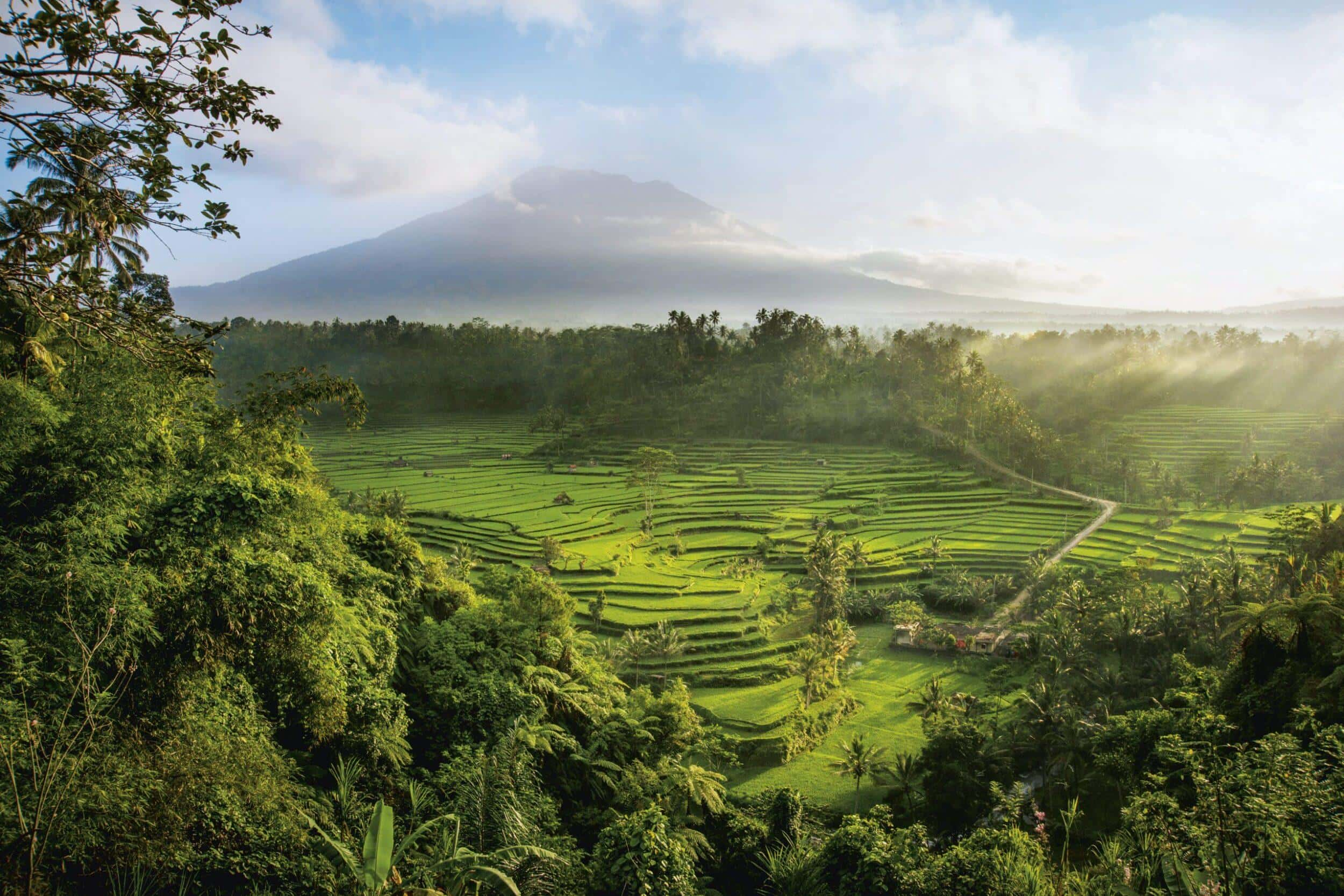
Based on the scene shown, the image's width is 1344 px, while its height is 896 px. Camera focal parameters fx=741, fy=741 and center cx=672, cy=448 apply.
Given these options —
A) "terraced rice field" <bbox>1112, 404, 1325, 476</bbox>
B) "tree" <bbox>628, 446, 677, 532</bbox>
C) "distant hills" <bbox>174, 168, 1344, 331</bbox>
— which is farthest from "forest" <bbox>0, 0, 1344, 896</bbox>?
"distant hills" <bbox>174, 168, 1344, 331</bbox>

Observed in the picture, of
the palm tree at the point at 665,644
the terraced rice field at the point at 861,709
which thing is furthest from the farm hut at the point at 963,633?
the palm tree at the point at 665,644

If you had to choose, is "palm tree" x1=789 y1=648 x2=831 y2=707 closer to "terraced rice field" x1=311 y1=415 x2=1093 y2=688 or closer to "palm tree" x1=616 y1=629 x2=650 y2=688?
"terraced rice field" x1=311 y1=415 x2=1093 y2=688

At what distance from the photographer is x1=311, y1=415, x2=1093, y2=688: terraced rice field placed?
22.6 metres

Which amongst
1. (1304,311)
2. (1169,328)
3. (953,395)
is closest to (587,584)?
(953,395)

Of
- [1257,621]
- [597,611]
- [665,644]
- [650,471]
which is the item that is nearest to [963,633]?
[665,644]

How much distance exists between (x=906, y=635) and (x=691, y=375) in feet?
115

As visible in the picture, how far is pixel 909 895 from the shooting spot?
22.4ft

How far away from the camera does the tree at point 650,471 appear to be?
1359 inches

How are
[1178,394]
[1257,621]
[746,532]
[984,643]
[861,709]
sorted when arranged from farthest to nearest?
1. [1178,394]
2. [746,532]
3. [984,643]
4. [861,709]
5. [1257,621]

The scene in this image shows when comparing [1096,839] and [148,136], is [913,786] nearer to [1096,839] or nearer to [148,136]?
[1096,839]

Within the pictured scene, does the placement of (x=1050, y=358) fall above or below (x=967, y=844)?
above

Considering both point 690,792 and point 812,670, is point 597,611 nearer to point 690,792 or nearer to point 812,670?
point 812,670

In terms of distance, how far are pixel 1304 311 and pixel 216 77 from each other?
211025 mm

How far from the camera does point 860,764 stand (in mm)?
14172
